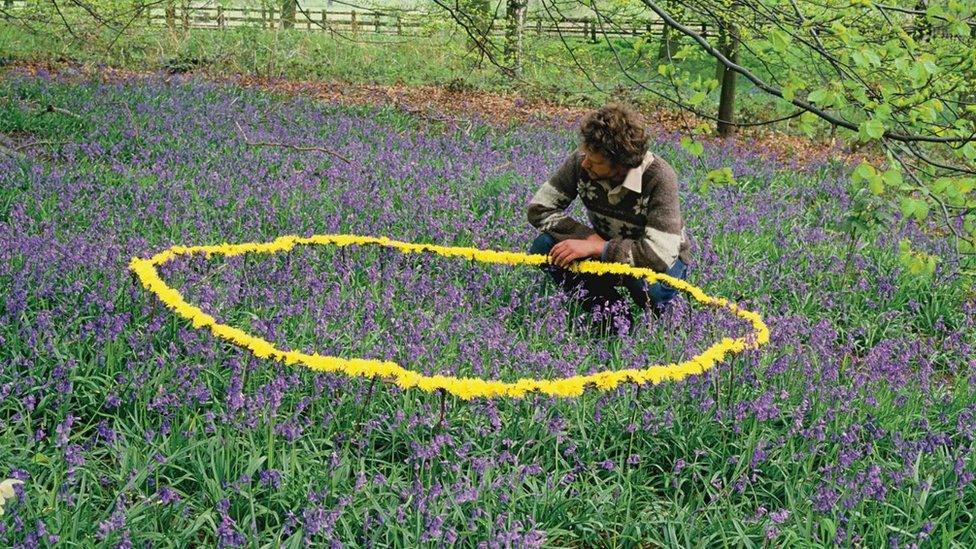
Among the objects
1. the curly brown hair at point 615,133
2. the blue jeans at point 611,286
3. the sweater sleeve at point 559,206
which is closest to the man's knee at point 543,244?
the blue jeans at point 611,286

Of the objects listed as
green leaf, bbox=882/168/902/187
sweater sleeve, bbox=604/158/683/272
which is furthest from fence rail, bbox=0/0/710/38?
green leaf, bbox=882/168/902/187

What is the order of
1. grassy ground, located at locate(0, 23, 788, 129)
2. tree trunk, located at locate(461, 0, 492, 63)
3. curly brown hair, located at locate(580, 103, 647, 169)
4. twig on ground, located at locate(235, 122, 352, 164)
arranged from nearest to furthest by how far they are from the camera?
curly brown hair, located at locate(580, 103, 647, 169), tree trunk, located at locate(461, 0, 492, 63), twig on ground, located at locate(235, 122, 352, 164), grassy ground, located at locate(0, 23, 788, 129)

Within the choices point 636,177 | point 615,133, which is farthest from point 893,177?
point 636,177

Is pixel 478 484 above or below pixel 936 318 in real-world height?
above

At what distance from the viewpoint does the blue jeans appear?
4.76 metres

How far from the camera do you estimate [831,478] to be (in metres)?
3.00

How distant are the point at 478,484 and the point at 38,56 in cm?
1619

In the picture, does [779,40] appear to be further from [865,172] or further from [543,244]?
[543,244]

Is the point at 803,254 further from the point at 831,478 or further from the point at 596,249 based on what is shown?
the point at 831,478

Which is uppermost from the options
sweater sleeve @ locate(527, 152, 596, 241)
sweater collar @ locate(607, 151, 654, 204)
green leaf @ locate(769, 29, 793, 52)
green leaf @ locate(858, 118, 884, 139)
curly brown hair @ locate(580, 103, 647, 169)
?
green leaf @ locate(769, 29, 793, 52)

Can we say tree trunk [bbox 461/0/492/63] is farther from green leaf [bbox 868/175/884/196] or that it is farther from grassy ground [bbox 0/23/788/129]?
grassy ground [bbox 0/23/788/129]

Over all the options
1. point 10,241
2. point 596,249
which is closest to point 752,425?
point 596,249

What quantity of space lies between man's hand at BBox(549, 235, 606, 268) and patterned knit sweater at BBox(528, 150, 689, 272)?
7cm

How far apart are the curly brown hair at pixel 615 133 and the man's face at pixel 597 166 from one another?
1.4 inches
